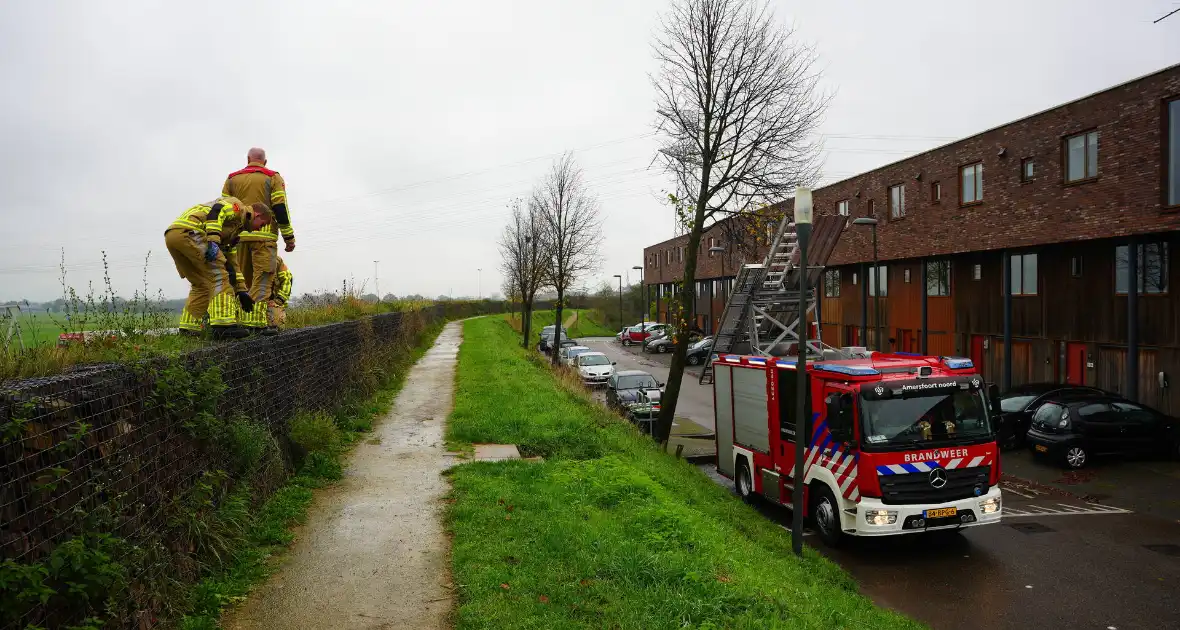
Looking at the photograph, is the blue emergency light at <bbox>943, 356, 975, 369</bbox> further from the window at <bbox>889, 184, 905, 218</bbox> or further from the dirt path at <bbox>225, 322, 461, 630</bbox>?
the window at <bbox>889, 184, 905, 218</bbox>

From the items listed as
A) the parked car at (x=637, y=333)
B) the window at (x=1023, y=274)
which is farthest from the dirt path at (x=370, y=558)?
the parked car at (x=637, y=333)

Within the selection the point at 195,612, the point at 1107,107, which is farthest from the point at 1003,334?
the point at 195,612

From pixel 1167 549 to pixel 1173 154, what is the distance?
1128 cm

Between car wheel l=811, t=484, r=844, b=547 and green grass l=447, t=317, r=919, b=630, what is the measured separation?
52 cm

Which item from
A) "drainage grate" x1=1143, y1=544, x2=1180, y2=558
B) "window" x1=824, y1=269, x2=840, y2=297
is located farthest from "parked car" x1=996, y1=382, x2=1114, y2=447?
"window" x1=824, y1=269, x2=840, y2=297

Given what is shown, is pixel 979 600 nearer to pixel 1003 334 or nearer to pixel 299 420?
pixel 299 420

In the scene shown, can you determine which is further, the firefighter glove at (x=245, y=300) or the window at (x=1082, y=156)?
the window at (x=1082, y=156)

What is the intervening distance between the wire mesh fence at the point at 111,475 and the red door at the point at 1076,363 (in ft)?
72.8

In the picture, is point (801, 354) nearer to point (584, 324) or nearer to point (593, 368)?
point (593, 368)

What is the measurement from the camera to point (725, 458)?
14.0 m

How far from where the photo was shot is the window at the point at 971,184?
79.2 ft

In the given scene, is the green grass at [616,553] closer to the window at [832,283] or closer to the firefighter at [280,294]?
the firefighter at [280,294]

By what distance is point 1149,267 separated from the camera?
18.9m

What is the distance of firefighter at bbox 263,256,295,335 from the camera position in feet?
31.6
